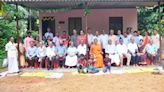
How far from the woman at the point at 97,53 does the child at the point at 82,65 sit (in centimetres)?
56

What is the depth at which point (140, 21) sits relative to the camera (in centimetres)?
2595

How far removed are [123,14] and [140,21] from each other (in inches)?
226

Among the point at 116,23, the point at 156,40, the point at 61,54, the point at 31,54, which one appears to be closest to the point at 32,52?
the point at 31,54

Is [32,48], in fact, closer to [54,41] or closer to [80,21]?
[54,41]

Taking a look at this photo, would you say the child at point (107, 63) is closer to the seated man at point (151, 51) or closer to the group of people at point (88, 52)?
the group of people at point (88, 52)

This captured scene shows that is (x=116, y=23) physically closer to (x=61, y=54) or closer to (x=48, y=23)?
(x=48, y=23)

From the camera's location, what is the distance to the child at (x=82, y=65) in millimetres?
14757

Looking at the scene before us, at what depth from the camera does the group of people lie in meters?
15.6

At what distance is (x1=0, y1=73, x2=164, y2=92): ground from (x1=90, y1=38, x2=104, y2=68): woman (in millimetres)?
1955

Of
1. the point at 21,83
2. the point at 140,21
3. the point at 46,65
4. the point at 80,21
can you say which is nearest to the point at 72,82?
the point at 21,83

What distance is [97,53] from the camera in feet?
52.1

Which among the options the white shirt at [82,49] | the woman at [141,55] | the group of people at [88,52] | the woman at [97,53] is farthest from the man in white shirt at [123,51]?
the white shirt at [82,49]

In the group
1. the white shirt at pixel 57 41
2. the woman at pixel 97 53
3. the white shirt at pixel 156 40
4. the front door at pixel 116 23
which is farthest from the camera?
the front door at pixel 116 23

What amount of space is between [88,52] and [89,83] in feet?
13.1
